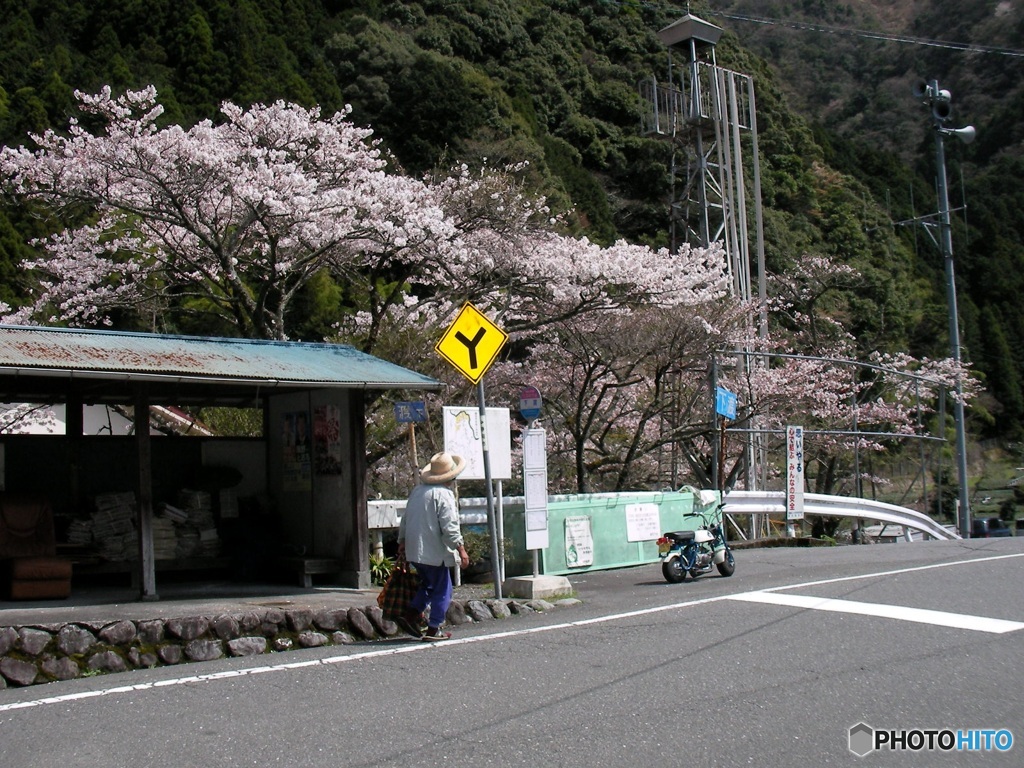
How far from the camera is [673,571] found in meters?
13.0

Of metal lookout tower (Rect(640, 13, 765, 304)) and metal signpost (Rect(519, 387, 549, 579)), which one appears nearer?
metal signpost (Rect(519, 387, 549, 579))

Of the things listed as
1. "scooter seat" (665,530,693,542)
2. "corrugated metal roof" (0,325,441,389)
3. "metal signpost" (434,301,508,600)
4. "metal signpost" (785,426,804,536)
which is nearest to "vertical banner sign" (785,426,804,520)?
"metal signpost" (785,426,804,536)

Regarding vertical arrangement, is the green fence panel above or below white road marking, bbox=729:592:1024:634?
above

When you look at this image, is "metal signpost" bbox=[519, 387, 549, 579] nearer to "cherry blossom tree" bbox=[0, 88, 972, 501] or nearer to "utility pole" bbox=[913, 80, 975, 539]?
"cherry blossom tree" bbox=[0, 88, 972, 501]

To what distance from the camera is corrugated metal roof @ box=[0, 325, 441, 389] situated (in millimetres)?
9078

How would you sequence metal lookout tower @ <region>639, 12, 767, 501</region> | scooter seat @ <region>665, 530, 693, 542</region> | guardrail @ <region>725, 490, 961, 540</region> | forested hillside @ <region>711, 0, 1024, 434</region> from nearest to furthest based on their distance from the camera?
scooter seat @ <region>665, 530, 693, 542</region>, guardrail @ <region>725, 490, 961, 540</region>, metal lookout tower @ <region>639, 12, 767, 501</region>, forested hillside @ <region>711, 0, 1024, 434</region>

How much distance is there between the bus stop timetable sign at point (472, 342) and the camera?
1076cm

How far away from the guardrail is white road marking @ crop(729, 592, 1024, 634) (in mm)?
9033

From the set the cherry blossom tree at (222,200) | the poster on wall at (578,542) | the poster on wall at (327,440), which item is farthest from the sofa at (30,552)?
the poster on wall at (578,542)

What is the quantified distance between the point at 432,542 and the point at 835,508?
54.8 ft

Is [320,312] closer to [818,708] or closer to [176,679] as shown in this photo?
[176,679]

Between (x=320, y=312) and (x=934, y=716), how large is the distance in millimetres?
23112

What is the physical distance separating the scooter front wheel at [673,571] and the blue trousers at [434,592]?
4834 mm

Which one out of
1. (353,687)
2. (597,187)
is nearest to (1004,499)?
(597,187)
